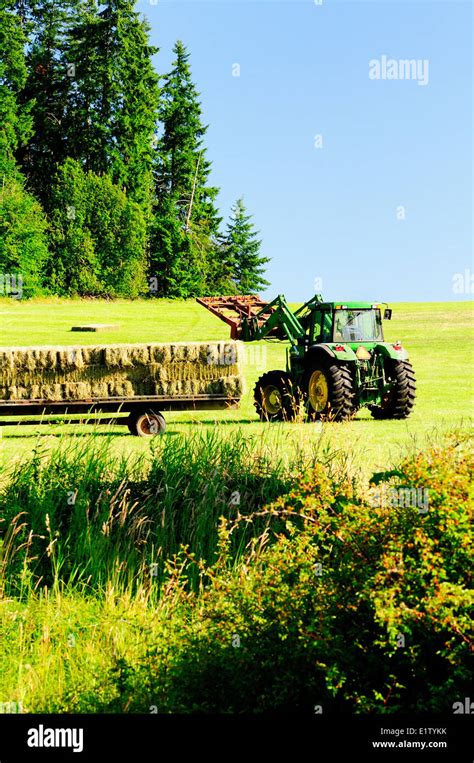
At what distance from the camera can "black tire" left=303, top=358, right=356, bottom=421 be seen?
12.8 meters

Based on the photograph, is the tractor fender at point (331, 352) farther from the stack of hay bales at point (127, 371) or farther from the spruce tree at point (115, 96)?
the spruce tree at point (115, 96)

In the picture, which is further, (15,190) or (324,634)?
(15,190)

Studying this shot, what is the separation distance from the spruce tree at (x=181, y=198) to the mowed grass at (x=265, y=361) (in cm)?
292

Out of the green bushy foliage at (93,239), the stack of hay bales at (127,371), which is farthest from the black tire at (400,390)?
the green bushy foliage at (93,239)

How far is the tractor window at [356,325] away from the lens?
1350cm

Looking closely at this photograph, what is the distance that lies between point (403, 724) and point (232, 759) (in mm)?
612

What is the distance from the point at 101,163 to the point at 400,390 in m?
31.8

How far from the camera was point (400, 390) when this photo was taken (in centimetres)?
1355

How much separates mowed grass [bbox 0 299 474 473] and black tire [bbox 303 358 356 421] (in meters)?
0.37

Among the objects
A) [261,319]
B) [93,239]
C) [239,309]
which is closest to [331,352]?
[261,319]

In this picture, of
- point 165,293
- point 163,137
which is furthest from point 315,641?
point 163,137

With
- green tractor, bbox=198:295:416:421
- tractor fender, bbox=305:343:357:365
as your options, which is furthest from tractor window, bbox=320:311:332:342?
tractor fender, bbox=305:343:357:365

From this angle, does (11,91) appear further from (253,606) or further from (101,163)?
(253,606)

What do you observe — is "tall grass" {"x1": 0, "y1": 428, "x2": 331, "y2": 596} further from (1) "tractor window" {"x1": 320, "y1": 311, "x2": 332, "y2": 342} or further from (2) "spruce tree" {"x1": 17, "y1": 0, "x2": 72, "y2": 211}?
(2) "spruce tree" {"x1": 17, "y1": 0, "x2": 72, "y2": 211}
